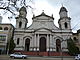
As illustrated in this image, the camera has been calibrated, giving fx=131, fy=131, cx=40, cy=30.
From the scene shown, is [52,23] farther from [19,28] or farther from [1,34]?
[1,34]

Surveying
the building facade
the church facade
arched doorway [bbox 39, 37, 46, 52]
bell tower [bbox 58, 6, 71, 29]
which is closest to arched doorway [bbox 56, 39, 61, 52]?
the church facade

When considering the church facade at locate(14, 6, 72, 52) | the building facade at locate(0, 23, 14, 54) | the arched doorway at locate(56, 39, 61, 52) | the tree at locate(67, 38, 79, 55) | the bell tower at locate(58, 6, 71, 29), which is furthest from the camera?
the bell tower at locate(58, 6, 71, 29)

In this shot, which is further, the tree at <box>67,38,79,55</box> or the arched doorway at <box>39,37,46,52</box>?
the arched doorway at <box>39,37,46,52</box>

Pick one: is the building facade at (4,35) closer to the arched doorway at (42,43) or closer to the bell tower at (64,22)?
the arched doorway at (42,43)

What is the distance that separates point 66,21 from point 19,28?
1821 centimetres

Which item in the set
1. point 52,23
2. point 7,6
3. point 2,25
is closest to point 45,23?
point 52,23

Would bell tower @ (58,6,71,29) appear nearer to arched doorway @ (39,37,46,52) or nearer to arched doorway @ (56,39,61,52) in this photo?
arched doorway @ (56,39,61,52)

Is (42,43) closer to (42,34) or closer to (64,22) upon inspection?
(42,34)

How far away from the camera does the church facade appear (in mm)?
46750

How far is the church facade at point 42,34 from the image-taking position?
46.8 metres

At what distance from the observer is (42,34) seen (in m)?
47.6

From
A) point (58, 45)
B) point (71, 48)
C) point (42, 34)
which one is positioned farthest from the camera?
point (58, 45)

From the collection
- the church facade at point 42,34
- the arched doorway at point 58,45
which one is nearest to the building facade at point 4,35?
the church facade at point 42,34

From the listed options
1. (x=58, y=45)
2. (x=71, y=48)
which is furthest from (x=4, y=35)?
(x=71, y=48)
